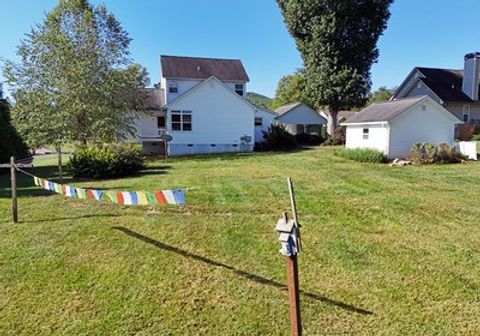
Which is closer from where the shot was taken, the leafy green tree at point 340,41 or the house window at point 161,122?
the leafy green tree at point 340,41

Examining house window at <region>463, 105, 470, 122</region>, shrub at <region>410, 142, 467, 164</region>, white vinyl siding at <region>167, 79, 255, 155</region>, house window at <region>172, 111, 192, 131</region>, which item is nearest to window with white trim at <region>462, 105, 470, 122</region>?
house window at <region>463, 105, 470, 122</region>

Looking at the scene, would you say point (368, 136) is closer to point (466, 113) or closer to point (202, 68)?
point (202, 68)

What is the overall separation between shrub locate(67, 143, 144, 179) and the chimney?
3030 centimetres

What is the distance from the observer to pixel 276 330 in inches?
133

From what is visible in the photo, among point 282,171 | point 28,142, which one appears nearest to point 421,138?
point 282,171

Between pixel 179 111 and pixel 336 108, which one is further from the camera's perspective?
pixel 336 108

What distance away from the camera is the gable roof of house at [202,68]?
1040 inches

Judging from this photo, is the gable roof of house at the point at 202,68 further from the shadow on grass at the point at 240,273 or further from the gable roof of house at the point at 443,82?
the shadow on grass at the point at 240,273

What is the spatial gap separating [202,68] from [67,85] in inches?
472

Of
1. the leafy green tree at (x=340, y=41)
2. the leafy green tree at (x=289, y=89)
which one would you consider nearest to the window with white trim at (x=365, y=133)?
the leafy green tree at (x=340, y=41)

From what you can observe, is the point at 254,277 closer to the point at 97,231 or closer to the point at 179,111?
the point at 97,231

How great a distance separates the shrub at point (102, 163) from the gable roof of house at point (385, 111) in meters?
12.0

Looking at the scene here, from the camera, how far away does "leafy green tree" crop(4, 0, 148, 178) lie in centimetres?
1752

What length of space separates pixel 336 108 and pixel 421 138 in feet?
33.4
